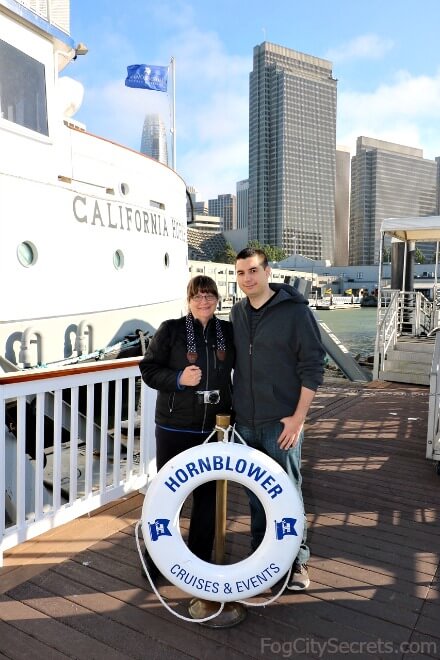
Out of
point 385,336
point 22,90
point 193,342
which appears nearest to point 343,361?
point 385,336

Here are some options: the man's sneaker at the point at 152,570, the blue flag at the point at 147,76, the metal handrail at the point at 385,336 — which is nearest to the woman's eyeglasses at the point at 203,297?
the man's sneaker at the point at 152,570

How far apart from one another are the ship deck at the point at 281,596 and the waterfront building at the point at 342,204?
162 metres

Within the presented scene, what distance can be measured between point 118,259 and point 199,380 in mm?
6043

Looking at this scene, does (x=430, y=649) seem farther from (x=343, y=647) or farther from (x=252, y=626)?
(x=252, y=626)

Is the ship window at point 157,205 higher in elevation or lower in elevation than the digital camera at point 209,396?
higher

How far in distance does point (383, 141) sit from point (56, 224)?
17740 centimetres

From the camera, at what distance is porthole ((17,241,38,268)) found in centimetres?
649

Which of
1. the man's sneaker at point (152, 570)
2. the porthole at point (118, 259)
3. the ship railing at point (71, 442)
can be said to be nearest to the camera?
the man's sneaker at point (152, 570)

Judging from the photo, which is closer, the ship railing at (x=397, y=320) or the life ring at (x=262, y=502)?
the life ring at (x=262, y=502)

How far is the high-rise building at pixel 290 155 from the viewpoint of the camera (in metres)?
150

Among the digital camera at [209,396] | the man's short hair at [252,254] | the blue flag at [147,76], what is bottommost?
the digital camera at [209,396]

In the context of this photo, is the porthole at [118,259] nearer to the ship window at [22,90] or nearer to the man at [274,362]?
the ship window at [22,90]

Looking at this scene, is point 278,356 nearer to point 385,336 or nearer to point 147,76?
point 385,336

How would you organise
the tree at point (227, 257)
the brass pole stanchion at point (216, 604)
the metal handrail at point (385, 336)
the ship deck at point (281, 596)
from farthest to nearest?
the tree at point (227, 257) < the metal handrail at point (385, 336) < the brass pole stanchion at point (216, 604) < the ship deck at point (281, 596)
